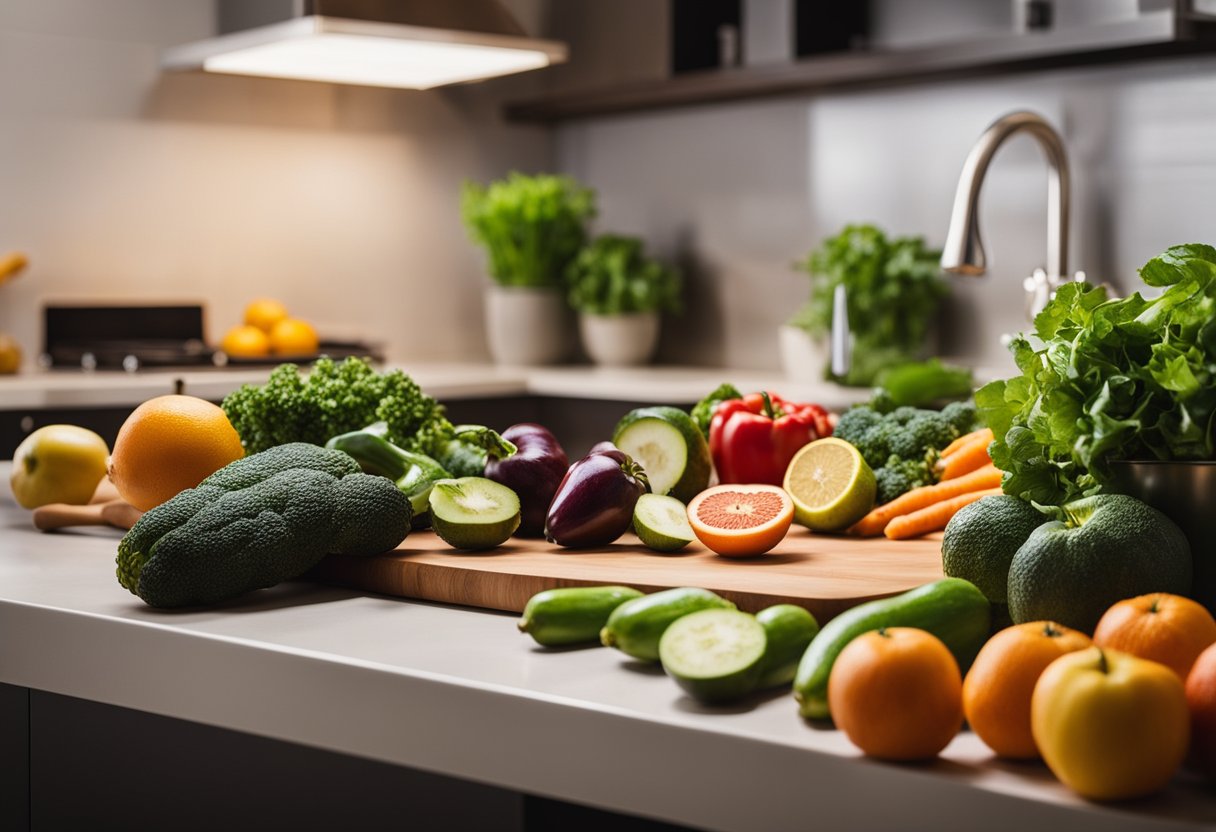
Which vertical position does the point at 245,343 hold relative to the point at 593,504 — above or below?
above

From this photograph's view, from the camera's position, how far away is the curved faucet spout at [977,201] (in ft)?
8.74

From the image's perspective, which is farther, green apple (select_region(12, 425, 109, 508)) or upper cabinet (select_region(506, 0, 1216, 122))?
upper cabinet (select_region(506, 0, 1216, 122))

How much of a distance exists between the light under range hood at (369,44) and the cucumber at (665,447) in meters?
2.03

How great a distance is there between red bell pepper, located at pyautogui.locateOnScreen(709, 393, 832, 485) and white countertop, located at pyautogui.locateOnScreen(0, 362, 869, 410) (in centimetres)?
149

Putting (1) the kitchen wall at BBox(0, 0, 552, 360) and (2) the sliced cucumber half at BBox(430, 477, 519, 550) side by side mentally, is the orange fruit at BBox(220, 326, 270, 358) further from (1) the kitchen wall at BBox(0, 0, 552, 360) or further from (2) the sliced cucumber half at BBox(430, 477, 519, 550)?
(2) the sliced cucumber half at BBox(430, 477, 519, 550)

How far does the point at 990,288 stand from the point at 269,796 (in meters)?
3.19

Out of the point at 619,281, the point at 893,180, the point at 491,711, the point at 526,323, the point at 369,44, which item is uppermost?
the point at 369,44

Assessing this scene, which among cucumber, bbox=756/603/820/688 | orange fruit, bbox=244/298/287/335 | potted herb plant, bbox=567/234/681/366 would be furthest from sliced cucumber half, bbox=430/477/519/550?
potted herb plant, bbox=567/234/681/366

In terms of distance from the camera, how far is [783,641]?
1139 millimetres

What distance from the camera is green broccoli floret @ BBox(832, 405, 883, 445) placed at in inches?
76.1

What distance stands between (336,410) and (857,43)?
2.93 metres

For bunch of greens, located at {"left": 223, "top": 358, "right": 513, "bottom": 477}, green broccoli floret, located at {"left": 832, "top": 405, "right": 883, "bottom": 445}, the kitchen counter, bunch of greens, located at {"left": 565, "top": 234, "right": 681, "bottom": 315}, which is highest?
bunch of greens, located at {"left": 565, "top": 234, "right": 681, "bottom": 315}

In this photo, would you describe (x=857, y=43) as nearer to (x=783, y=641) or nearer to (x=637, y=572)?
(x=637, y=572)

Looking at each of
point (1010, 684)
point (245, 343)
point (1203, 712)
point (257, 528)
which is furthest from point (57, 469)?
point (245, 343)
